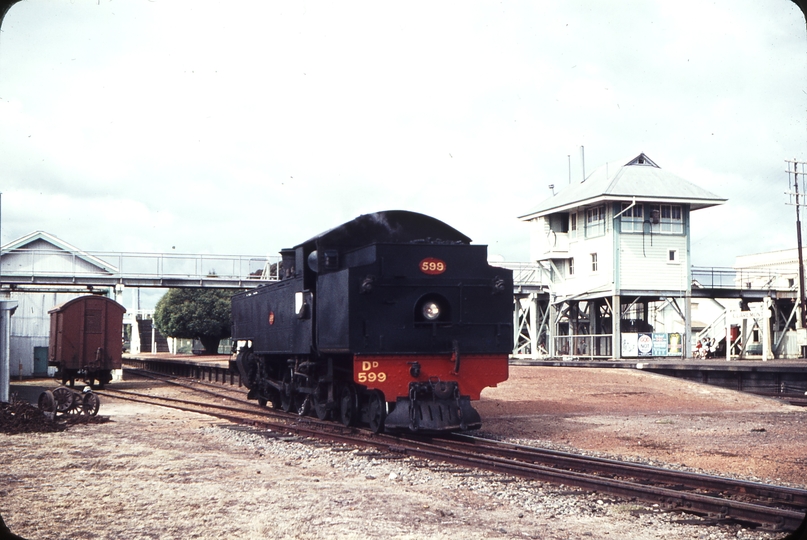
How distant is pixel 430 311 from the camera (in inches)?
510

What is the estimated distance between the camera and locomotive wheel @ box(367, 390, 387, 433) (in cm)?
1309

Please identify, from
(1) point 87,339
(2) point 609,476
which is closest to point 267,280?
(1) point 87,339

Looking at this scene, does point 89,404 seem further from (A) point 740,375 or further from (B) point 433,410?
(A) point 740,375

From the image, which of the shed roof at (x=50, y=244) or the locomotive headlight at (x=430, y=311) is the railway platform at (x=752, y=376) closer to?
the locomotive headlight at (x=430, y=311)

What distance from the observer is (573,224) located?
157 feet

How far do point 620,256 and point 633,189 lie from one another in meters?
3.95

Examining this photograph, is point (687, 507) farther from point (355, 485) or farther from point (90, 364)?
point (90, 364)

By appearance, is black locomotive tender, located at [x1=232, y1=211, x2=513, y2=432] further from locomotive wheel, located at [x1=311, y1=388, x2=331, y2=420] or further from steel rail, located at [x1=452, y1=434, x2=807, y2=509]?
steel rail, located at [x1=452, y1=434, x2=807, y2=509]

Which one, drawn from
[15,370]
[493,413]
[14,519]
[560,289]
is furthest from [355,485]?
[560,289]

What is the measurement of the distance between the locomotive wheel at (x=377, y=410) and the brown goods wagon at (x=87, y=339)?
20.6m

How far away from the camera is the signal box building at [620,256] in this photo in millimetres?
43312

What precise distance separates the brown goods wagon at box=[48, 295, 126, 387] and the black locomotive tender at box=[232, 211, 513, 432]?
1895 centimetres

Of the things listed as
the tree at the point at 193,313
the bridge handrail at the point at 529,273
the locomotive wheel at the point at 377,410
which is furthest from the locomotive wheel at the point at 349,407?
the tree at the point at 193,313

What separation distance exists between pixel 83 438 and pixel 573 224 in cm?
3775
